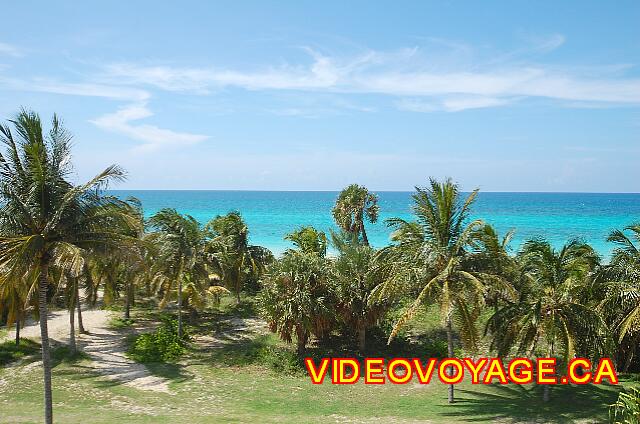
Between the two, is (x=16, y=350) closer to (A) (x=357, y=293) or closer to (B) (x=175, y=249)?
(B) (x=175, y=249)

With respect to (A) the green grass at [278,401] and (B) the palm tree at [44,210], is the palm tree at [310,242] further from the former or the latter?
(B) the palm tree at [44,210]

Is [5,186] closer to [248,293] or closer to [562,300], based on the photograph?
[562,300]

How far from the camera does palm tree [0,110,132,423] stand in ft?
38.9

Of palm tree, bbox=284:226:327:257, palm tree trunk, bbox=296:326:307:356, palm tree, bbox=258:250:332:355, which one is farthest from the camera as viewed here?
palm tree, bbox=284:226:327:257

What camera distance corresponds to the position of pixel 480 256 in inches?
632

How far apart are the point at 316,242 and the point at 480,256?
446 inches

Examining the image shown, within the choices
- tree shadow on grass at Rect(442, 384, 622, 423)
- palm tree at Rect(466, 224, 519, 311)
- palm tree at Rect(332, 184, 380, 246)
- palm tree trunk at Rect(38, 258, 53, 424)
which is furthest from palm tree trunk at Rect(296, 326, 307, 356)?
palm tree at Rect(332, 184, 380, 246)

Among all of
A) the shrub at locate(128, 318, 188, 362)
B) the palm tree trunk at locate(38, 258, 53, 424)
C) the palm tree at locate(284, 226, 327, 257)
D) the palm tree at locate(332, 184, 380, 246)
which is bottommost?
the shrub at locate(128, 318, 188, 362)

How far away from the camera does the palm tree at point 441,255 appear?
15.5 metres

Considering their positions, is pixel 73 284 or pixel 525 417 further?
pixel 73 284

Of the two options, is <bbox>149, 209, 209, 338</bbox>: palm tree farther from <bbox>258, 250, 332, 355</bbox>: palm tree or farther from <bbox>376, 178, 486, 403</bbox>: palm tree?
<bbox>376, 178, 486, 403</bbox>: palm tree

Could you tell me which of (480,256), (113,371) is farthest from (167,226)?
(480,256)

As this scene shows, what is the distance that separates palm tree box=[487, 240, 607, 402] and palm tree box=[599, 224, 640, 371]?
0.65 metres

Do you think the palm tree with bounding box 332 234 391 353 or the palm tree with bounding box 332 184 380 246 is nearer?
the palm tree with bounding box 332 234 391 353
